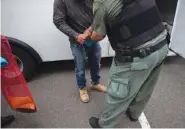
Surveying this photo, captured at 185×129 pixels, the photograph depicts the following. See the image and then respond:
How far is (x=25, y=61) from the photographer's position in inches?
103

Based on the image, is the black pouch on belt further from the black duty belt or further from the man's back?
the man's back

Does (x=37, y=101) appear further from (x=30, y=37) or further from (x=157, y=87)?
(x=157, y=87)

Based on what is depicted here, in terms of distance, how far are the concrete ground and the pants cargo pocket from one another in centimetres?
63

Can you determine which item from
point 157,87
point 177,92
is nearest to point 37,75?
point 157,87

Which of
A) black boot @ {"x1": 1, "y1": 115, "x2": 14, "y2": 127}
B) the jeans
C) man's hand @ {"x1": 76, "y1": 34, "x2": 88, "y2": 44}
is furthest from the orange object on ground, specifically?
the jeans

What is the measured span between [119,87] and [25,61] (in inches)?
57.7

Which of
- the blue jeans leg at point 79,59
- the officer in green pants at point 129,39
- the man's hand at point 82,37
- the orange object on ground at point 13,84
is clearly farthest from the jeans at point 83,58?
the orange object on ground at point 13,84

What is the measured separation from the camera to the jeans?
85.1 inches

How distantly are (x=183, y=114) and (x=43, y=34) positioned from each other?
1.73m

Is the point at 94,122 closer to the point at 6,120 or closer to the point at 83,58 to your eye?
the point at 83,58

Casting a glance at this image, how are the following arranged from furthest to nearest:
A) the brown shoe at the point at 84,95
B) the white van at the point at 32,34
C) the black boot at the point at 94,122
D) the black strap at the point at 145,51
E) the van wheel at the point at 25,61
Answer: the van wheel at the point at 25,61, the brown shoe at the point at 84,95, the white van at the point at 32,34, the black boot at the point at 94,122, the black strap at the point at 145,51

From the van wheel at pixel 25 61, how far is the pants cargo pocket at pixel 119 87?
135cm

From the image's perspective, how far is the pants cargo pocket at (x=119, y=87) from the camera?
1.54m

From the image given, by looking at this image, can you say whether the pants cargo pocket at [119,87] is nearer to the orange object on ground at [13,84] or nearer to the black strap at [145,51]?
the black strap at [145,51]
